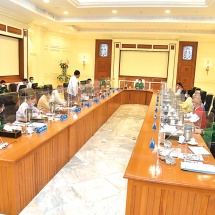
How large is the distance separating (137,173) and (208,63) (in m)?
11.5

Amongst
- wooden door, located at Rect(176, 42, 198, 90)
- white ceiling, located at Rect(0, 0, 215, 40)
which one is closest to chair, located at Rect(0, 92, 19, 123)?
white ceiling, located at Rect(0, 0, 215, 40)

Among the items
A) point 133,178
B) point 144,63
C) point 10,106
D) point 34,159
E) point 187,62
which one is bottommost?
point 34,159

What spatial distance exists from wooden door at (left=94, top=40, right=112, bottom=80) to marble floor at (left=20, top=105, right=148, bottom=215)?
832 cm

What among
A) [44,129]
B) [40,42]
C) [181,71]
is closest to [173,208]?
[44,129]

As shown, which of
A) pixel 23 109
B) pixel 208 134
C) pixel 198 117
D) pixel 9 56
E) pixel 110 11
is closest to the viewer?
pixel 208 134

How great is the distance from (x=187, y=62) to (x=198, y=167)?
1106cm

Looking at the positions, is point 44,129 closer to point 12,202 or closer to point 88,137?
point 12,202

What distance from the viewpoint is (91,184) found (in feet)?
10.5

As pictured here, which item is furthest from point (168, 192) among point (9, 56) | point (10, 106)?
point (9, 56)

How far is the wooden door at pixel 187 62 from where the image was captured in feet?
40.4

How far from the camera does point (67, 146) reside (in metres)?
3.81

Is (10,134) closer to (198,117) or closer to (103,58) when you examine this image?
(198,117)

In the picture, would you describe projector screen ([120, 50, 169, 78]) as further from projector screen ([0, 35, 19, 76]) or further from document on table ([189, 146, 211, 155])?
document on table ([189, 146, 211, 155])

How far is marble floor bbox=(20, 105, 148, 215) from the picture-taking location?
104 inches
